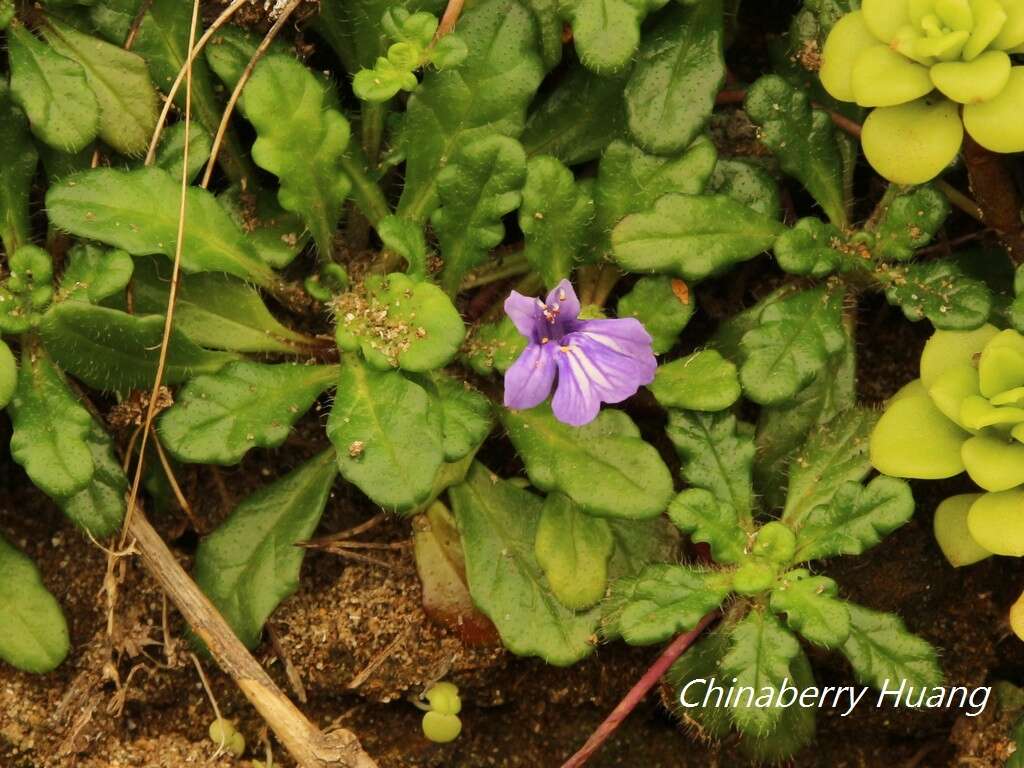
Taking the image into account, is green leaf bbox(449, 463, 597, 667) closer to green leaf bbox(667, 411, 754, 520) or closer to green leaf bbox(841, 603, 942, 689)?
green leaf bbox(667, 411, 754, 520)

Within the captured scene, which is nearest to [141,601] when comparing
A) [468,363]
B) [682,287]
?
[468,363]

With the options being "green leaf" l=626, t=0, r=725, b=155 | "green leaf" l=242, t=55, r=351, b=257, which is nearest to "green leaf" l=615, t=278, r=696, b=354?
"green leaf" l=626, t=0, r=725, b=155

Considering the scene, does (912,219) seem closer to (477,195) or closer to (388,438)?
(477,195)

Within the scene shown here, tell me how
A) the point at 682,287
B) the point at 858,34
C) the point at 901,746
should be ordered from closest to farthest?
the point at 858,34 → the point at 682,287 → the point at 901,746

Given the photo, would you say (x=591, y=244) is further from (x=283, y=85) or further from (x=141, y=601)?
(x=141, y=601)

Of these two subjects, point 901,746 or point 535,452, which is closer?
point 535,452

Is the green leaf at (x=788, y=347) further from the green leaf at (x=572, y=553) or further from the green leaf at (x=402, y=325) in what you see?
the green leaf at (x=402, y=325)
